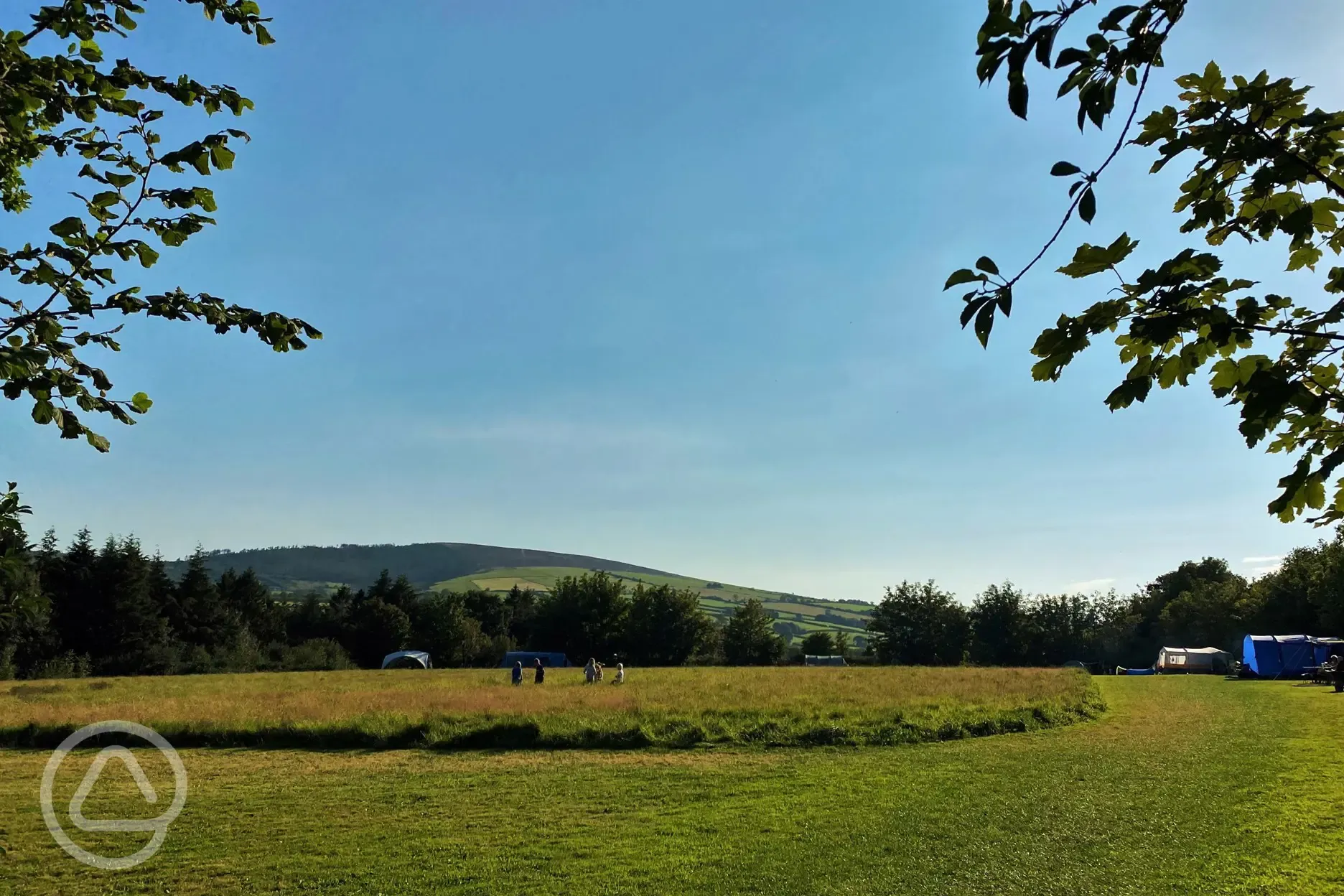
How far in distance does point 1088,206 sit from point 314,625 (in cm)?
7685

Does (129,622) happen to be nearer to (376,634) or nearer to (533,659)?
(376,634)

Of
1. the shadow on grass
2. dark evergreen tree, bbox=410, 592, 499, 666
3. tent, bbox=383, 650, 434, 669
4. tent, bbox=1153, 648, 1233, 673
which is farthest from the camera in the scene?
dark evergreen tree, bbox=410, 592, 499, 666

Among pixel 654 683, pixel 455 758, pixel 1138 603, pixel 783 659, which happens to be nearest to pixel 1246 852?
pixel 455 758

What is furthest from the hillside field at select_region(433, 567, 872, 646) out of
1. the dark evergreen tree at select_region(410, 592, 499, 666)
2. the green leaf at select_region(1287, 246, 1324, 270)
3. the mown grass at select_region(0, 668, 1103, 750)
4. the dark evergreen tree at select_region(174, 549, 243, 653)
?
the green leaf at select_region(1287, 246, 1324, 270)

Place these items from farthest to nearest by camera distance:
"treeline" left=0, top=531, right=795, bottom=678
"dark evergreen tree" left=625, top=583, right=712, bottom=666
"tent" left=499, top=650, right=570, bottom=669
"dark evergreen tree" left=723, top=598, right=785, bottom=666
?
"dark evergreen tree" left=723, top=598, right=785, bottom=666, "dark evergreen tree" left=625, top=583, right=712, bottom=666, "tent" left=499, top=650, right=570, bottom=669, "treeline" left=0, top=531, right=795, bottom=678

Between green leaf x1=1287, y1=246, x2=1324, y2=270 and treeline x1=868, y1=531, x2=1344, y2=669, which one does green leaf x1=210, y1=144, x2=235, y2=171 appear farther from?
treeline x1=868, y1=531, x2=1344, y2=669

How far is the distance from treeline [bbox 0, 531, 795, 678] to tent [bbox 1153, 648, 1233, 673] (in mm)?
31931

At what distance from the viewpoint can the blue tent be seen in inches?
1531

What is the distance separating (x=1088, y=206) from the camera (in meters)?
2.43

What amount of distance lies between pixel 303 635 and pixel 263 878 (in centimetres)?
6810

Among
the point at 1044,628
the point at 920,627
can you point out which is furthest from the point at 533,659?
the point at 1044,628

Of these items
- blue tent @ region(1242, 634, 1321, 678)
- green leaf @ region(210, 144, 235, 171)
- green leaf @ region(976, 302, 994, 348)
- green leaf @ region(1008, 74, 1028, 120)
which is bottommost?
blue tent @ region(1242, 634, 1321, 678)

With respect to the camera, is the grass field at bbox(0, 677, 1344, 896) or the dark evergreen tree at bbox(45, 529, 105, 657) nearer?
the grass field at bbox(0, 677, 1344, 896)

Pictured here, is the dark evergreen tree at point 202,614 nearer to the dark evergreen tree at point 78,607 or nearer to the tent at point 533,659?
the dark evergreen tree at point 78,607
